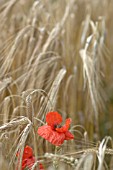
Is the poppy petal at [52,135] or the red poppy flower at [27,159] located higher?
the poppy petal at [52,135]

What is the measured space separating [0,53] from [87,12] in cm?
71

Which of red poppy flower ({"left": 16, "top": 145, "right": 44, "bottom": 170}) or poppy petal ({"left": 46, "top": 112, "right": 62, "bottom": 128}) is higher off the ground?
poppy petal ({"left": 46, "top": 112, "right": 62, "bottom": 128})

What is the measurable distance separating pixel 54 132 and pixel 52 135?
1 cm

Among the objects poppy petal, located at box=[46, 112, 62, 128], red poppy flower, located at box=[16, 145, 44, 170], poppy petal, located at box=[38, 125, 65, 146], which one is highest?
poppy petal, located at box=[46, 112, 62, 128]

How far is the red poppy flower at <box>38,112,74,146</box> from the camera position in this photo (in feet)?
3.64

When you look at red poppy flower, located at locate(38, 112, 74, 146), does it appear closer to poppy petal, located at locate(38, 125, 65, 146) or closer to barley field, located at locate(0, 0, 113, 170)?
poppy petal, located at locate(38, 125, 65, 146)

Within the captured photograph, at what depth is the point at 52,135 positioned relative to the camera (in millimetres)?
1118

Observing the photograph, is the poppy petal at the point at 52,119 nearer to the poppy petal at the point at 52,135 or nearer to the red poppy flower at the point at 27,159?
the poppy petal at the point at 52,135

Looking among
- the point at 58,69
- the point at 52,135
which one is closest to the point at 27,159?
the point at 52,135

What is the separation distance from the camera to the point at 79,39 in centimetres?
222

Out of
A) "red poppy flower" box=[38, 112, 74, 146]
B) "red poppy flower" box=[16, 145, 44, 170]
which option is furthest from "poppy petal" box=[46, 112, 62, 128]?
"red poppy flower" box=[16, 145, 44, 170]

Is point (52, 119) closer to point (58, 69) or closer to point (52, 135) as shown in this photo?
point (52, 135)

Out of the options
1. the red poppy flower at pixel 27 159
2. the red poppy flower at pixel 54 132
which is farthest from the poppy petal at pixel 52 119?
the red poppy flower at pixel 27 159

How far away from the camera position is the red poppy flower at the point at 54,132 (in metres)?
1.11
